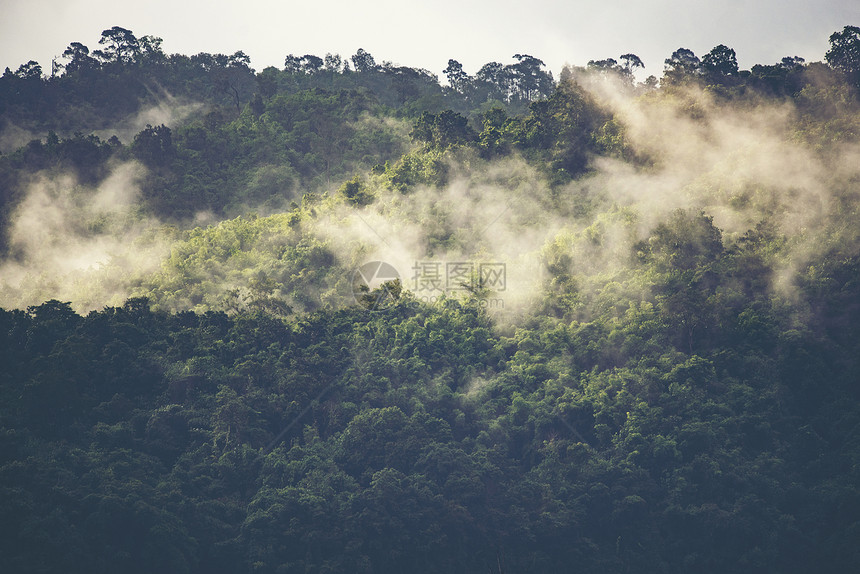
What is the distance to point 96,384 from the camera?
25422mm

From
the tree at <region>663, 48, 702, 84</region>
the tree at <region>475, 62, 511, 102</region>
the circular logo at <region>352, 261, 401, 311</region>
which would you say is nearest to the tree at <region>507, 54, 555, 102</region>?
the tree at <region>475, 62, 511, 102</region>

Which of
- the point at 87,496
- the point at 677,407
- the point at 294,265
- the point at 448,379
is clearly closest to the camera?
the point at 87,496

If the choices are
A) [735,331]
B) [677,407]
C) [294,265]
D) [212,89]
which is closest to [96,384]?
[294,265]

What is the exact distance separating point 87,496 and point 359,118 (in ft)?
83.7

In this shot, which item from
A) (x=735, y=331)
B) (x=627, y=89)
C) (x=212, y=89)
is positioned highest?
(x=212, y=89)

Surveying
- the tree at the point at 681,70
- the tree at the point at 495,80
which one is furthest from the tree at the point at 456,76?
the tree at the point at 681,70

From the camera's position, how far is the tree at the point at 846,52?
33062 mm

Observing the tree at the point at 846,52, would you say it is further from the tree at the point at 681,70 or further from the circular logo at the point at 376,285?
the circular logo at the point at 376,285

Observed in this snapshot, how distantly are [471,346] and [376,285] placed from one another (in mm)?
3987

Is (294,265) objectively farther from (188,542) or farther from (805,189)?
(805,189)

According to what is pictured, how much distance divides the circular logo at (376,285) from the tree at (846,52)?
16549 mm

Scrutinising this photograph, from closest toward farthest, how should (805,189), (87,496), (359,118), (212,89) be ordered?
1. (87,496)
2. (805,189)
3. (359,118)
4. (212,89)

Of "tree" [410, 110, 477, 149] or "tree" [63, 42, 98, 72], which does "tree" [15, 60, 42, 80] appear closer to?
"tree" [63, 42, 98, 72]

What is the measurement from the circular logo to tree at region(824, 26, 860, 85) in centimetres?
1655
